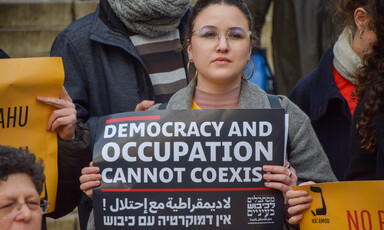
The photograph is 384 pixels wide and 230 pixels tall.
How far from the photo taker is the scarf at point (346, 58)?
175 inches

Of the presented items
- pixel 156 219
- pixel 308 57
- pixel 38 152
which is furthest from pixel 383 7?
pixel 308 57

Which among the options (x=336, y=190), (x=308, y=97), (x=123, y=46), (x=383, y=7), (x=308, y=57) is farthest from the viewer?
(x=308, y=57)

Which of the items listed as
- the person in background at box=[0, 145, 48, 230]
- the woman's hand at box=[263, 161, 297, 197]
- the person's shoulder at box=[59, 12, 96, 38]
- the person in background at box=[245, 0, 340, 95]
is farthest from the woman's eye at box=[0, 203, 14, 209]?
the person in background at box=[245, 0, 340, 95]

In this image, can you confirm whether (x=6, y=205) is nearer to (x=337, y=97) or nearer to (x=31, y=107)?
(x=31, y=107)

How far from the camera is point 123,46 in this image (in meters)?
4.50

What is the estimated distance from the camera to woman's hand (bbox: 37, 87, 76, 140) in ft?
12.3

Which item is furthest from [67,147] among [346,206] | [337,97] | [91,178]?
[337,97]

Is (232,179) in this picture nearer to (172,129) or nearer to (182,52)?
(172,129)

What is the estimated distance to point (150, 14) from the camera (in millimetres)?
4512

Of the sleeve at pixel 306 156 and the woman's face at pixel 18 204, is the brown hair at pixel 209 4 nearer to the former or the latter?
the sleeve at pixel 306 156

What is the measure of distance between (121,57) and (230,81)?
0.96 m

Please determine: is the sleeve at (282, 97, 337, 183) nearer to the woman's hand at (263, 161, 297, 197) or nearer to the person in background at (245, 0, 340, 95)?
the woman's hand at (263, 161, 297, 197)

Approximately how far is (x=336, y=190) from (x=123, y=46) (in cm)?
165

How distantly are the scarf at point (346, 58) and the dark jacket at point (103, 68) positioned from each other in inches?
41.6
